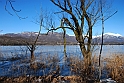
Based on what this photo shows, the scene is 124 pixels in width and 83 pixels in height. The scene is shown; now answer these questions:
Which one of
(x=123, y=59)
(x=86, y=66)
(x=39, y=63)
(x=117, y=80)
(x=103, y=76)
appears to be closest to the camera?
(x=117, y=80)

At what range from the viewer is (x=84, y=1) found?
9383 millimetres

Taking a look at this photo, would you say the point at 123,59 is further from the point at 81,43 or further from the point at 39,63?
the point at 39,63

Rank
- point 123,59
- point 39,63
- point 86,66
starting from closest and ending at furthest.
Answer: point 86,66
point 123,59
point 39,63

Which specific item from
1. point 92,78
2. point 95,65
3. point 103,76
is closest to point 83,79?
point 92,78

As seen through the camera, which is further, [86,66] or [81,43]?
[81,43]

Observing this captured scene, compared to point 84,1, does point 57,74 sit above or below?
below

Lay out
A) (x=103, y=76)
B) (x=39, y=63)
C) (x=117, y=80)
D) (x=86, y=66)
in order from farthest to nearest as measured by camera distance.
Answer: (x=39, y=63) → (x=86, y=66) → (x=103, y=76) → (x=117, y=80)

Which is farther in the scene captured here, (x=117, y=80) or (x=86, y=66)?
(x=86, y=66)

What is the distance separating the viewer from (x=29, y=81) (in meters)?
7.65

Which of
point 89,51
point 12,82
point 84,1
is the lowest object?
point 12,82

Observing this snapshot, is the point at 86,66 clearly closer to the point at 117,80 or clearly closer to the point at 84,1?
the point at 117,80

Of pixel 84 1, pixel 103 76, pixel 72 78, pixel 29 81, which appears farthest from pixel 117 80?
pixel 84 1

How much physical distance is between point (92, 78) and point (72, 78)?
899mm

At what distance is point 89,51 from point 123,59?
1.91 metres
